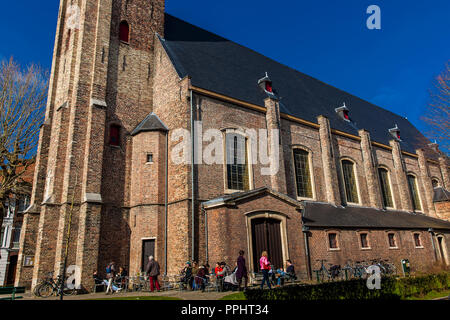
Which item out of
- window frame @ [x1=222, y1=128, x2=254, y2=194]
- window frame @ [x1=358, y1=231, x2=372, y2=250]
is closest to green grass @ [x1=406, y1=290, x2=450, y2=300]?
window frame @ [x1=358, y1=231, x2=372, y2=250]

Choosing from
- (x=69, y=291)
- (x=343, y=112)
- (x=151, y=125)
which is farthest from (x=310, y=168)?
(x=69, y=291)

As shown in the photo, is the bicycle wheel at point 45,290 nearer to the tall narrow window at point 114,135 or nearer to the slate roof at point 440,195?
the tall narrow window at point 114,135

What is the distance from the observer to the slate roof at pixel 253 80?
18.4 m

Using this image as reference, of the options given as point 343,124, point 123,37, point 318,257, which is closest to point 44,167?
point 123,37

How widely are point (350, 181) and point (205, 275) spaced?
45.8 ft

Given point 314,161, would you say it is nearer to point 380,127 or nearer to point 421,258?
point 421,258

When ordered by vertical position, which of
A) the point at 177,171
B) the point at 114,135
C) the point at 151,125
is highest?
the point at 151,125

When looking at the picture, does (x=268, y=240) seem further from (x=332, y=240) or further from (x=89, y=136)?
(x=89, y=136)

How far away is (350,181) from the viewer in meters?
22.2

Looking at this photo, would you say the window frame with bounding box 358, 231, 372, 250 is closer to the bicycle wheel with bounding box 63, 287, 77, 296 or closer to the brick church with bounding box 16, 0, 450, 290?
the brick church with bounding box 16, 0, 450, 290

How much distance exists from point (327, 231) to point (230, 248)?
20.6 ft

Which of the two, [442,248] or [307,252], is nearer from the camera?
[307,252]

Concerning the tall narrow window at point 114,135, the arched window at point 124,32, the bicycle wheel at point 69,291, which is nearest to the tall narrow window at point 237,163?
the tall narrow window at point 114,135

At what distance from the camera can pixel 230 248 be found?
12.9 meters
